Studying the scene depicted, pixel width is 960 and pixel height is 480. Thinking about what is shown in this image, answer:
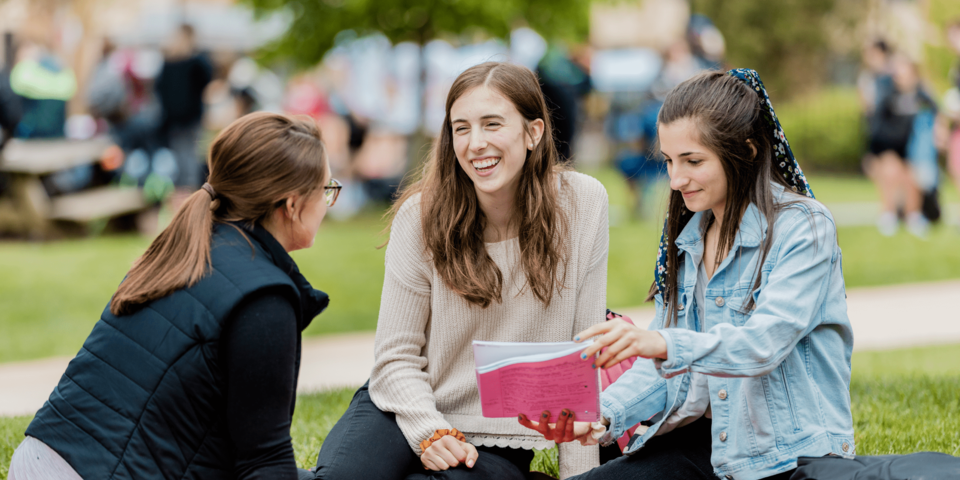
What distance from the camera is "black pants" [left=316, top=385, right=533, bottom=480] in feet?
9.25

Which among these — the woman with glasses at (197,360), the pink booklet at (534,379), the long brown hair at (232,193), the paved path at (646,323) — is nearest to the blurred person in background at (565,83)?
the paved path at (646,323)

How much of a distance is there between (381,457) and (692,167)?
4.37 ft

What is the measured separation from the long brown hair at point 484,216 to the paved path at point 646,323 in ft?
8.34

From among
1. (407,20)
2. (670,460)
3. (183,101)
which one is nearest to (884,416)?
(670,460)

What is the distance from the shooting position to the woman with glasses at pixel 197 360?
2172 mm

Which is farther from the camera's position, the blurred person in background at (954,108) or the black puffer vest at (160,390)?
the blurred person in background at (954,108)

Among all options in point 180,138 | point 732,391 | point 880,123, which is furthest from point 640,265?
point 732,391

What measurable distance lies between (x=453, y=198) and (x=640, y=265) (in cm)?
660

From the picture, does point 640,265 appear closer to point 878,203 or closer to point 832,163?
point 878,203

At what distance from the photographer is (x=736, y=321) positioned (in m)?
2.56

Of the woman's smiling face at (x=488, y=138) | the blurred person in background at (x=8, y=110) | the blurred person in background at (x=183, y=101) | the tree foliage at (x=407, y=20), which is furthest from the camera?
the blurred person in background at (x=8, y=110)

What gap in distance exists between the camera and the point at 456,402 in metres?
3.07

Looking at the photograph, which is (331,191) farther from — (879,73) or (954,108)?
(954,108)

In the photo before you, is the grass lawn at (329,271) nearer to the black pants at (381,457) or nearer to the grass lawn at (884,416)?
the grass lawn at (884,416)
